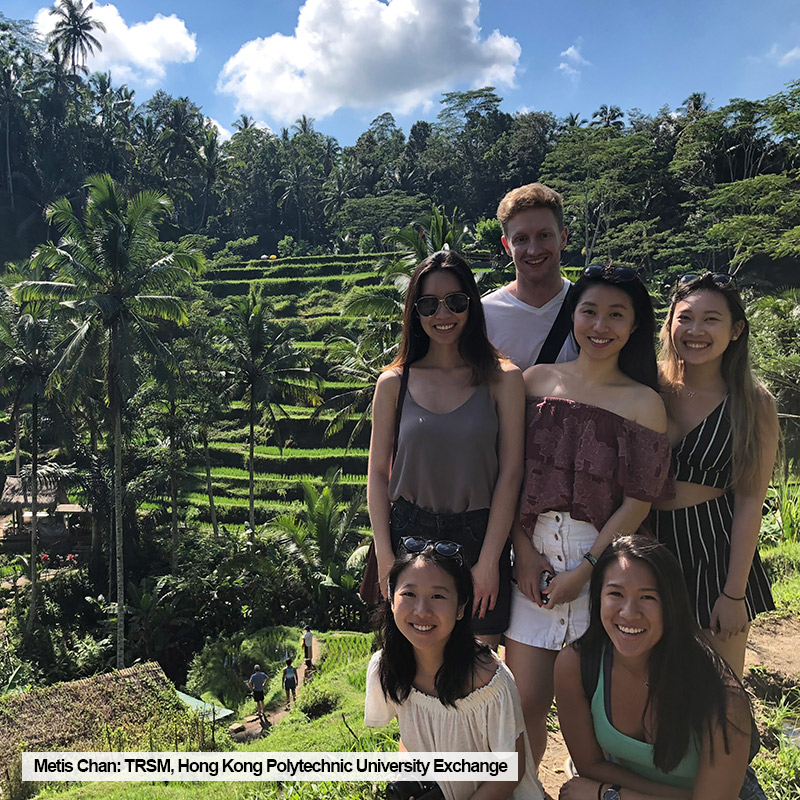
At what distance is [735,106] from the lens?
24016 mm

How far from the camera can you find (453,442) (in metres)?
2.22

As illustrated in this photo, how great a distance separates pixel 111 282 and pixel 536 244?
13733mm

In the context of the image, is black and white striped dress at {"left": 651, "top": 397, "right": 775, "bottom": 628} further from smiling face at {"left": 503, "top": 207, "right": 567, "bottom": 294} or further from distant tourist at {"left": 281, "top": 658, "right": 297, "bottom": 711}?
distant tourist at {"left": 281, "top": 658, "right": 297, "bottom": 711}

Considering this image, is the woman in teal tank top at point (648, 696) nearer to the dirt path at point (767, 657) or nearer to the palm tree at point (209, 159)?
the dirt path at point (767, 657)

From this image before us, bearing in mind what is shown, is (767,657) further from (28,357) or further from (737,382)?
(28,357)

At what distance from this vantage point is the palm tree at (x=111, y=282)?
1416 cm

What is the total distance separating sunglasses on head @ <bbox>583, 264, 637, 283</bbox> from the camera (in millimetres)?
2217

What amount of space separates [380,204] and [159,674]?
33.6 meters

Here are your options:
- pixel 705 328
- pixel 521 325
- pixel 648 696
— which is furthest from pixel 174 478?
pixel 648 696

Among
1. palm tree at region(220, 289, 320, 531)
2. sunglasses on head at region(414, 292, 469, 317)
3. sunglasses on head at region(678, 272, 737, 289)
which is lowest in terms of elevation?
sunglasses on head at region(414, 292, 469, 317)

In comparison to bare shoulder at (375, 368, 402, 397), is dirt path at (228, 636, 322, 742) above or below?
below

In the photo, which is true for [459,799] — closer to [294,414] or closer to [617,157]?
[294,414]
